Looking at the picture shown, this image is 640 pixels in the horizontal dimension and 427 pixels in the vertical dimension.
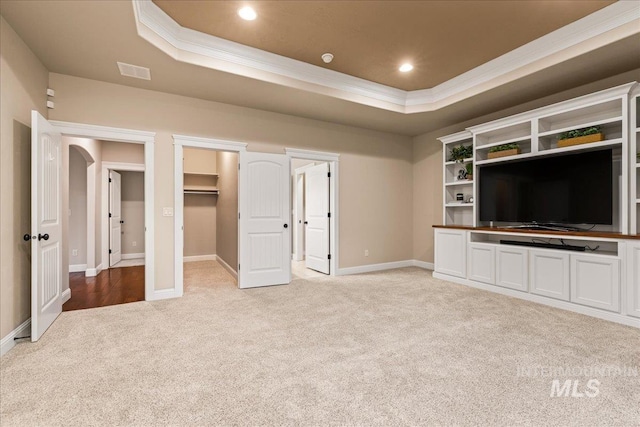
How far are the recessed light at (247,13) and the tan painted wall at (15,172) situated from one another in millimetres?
1963

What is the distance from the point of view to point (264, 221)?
476cm

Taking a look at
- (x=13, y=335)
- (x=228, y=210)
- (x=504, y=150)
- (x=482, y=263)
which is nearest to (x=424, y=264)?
(x=482, y=263)

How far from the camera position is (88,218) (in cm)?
556

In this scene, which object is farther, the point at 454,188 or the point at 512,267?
the point at 454,188

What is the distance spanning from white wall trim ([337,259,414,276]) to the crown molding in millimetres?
2875

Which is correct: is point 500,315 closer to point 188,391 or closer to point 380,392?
point 380,392

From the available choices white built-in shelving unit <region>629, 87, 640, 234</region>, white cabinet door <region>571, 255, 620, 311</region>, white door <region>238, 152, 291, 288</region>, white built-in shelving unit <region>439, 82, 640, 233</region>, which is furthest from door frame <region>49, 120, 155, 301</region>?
white built-in shelving unit <region>629, 87, 640, 234</region>

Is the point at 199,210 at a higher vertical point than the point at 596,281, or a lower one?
higher

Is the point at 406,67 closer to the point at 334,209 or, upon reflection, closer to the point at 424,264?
the point at 334,209

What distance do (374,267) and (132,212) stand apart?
599 cm

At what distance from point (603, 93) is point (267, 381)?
4503 mm

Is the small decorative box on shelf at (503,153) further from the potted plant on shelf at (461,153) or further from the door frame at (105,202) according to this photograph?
the door frame at (105,202)

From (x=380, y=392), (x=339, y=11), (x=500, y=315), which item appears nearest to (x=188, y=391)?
(x=380, y=392)

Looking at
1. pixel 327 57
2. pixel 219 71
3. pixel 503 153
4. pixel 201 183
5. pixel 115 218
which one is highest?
pixel 327 57
